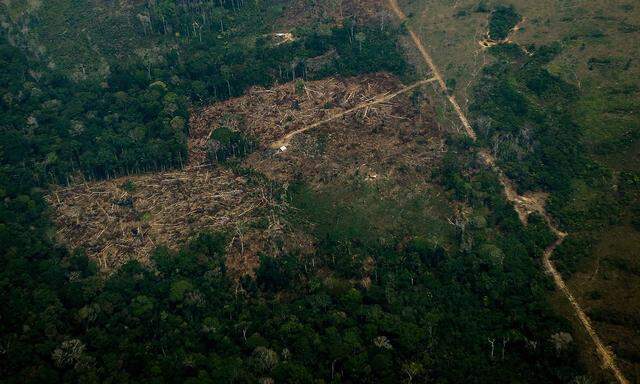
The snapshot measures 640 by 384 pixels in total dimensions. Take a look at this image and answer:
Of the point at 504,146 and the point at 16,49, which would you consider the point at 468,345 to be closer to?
the point at 504,146

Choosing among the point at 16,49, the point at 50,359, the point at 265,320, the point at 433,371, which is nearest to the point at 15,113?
the point at 16,49

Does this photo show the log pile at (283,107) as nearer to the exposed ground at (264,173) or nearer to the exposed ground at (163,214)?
the exposed ground at (264,173)

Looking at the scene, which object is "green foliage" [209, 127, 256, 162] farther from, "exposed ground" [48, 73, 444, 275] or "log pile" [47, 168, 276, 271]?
"log pile" [47, 168, 276, 271]

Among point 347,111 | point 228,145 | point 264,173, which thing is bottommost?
point 264,173

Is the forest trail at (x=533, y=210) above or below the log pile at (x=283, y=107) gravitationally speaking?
below

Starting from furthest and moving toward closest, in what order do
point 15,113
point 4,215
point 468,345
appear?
point 15,113, point 4,215, point 468,345

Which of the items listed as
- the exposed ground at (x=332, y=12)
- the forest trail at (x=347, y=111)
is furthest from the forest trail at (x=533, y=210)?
the forest trail at (x=347, y=111)

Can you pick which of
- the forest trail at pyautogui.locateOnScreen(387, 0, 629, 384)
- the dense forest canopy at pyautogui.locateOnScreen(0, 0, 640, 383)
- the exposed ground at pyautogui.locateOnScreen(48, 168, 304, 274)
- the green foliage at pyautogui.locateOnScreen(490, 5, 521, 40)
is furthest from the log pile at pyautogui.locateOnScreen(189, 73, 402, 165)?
the green foliage at pyautogui.locateOnScreen(490, 5, 521, 40)

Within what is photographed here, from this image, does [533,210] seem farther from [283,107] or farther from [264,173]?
[283,107]

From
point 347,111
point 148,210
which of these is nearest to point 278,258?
point 148,210
